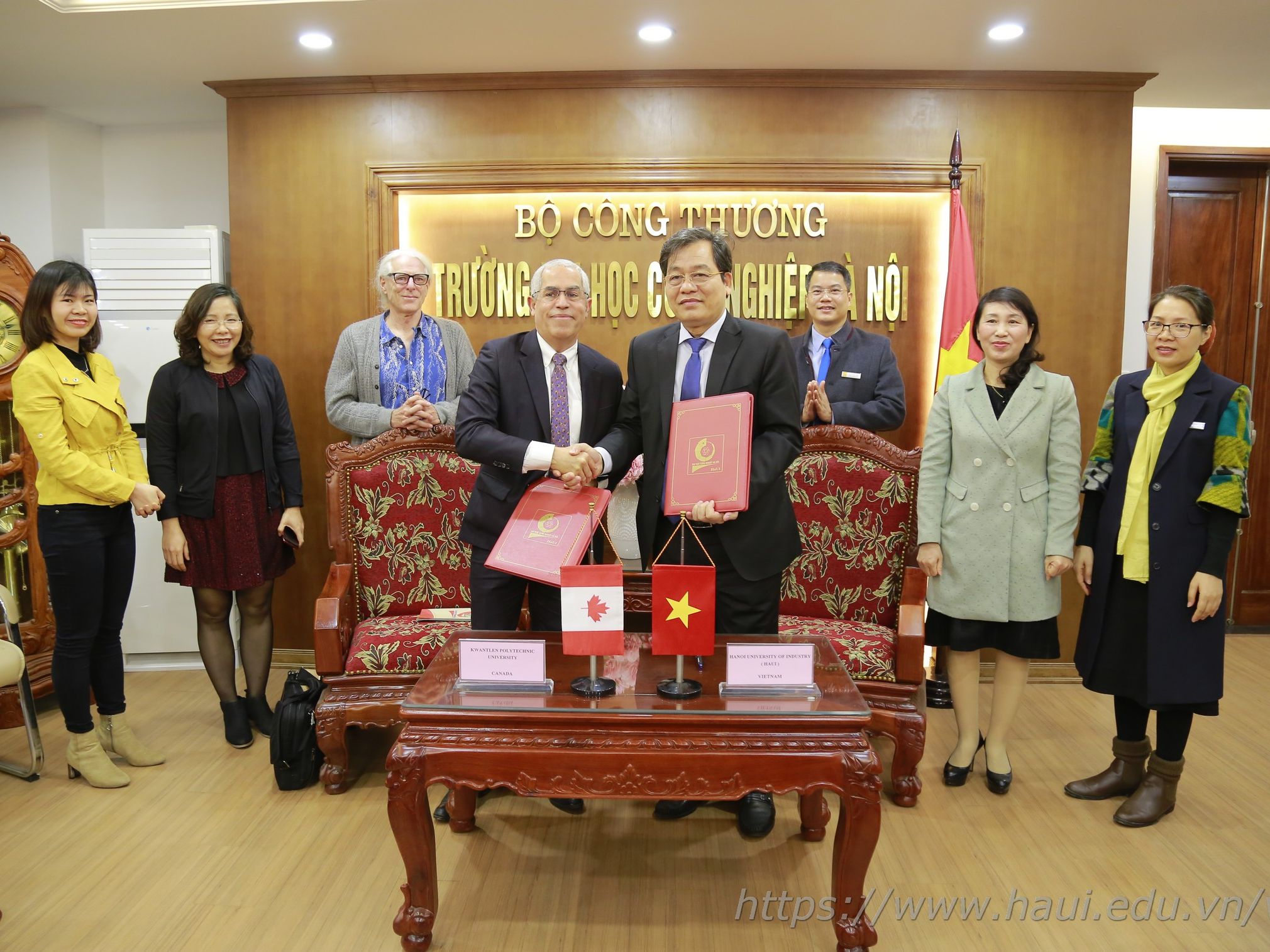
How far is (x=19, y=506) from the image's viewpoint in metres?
3.67

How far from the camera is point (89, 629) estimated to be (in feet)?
9.71

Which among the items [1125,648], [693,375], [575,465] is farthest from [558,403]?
[1125,648]

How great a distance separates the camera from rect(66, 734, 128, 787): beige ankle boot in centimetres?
293

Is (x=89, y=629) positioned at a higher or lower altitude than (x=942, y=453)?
lower

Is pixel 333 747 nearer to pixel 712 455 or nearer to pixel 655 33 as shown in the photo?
pixel 712 455

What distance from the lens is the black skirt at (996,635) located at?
110 inches

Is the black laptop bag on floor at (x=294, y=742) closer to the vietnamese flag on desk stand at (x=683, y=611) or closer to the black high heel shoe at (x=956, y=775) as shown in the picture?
the vietnamese flag on desk stand at (x=683, y=611)

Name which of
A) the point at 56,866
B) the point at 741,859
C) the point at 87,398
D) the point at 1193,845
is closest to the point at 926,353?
the point at 1193,845

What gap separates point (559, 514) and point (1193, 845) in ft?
6.76

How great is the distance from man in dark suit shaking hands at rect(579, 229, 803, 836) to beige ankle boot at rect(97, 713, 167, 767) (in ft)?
6.50

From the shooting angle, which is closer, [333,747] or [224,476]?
[333,747]

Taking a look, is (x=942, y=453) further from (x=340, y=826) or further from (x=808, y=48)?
(x=340, y=826)

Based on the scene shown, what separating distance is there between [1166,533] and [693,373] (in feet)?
4.79

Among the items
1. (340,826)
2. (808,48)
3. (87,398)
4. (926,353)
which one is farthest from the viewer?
(926,353)
